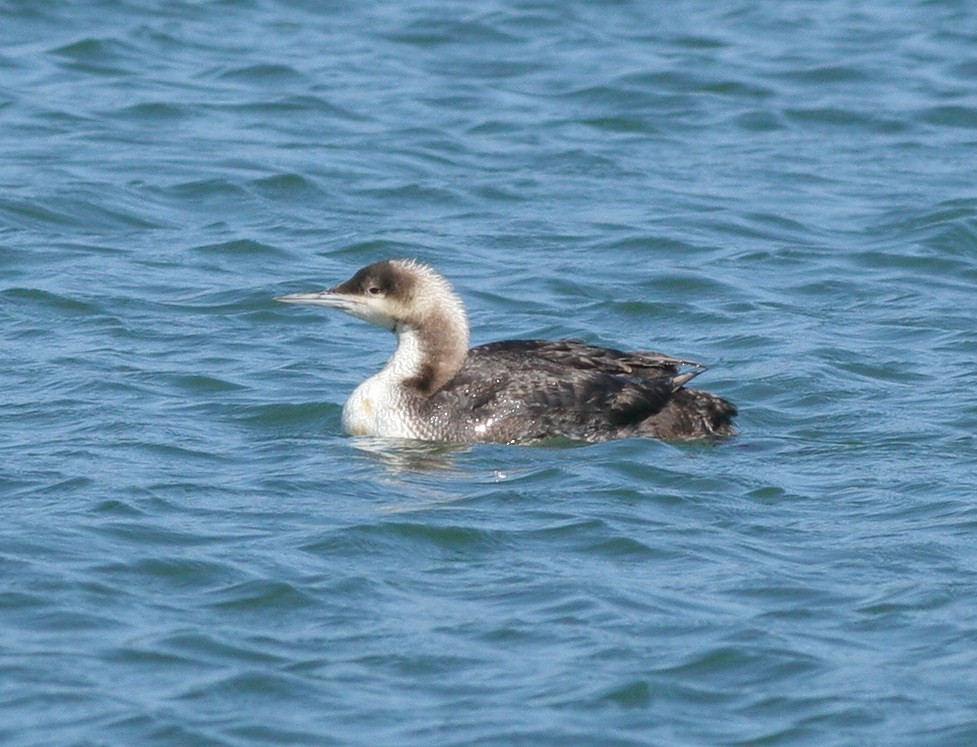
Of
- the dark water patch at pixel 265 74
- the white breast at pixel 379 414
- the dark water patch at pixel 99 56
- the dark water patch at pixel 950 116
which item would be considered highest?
the dark water patch at pixel 99 56

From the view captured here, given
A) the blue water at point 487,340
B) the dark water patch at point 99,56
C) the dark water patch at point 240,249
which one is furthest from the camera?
the dark water patch at point 99,56

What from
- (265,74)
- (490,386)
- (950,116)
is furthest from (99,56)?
(490,386)

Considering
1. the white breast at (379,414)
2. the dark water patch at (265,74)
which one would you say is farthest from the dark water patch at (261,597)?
the dark water patch at (265,74)

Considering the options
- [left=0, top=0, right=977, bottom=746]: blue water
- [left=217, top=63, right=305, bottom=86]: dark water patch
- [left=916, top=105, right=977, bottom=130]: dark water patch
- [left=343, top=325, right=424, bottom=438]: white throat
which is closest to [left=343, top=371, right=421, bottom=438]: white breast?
[left=343, top=325, right=424, bottom=438]: white throat

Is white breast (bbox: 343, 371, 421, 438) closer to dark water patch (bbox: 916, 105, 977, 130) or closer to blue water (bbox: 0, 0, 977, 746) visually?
blue water (bbox: 0, 0, 977, 746)

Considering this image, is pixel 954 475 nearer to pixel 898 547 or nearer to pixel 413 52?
pixel 898 547

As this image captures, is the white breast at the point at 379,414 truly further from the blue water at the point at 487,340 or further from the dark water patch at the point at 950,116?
the dark water patch at the point at 950,116

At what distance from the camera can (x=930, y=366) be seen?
40.8 ft

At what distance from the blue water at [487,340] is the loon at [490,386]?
0.63ft

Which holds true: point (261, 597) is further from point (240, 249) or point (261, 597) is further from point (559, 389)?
point (240, 249)

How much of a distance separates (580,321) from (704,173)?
404 centimetres

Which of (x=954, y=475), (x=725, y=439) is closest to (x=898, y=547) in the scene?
(x=954, y=475)

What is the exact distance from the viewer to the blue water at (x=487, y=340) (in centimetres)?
772

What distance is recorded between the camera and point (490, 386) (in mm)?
11125
